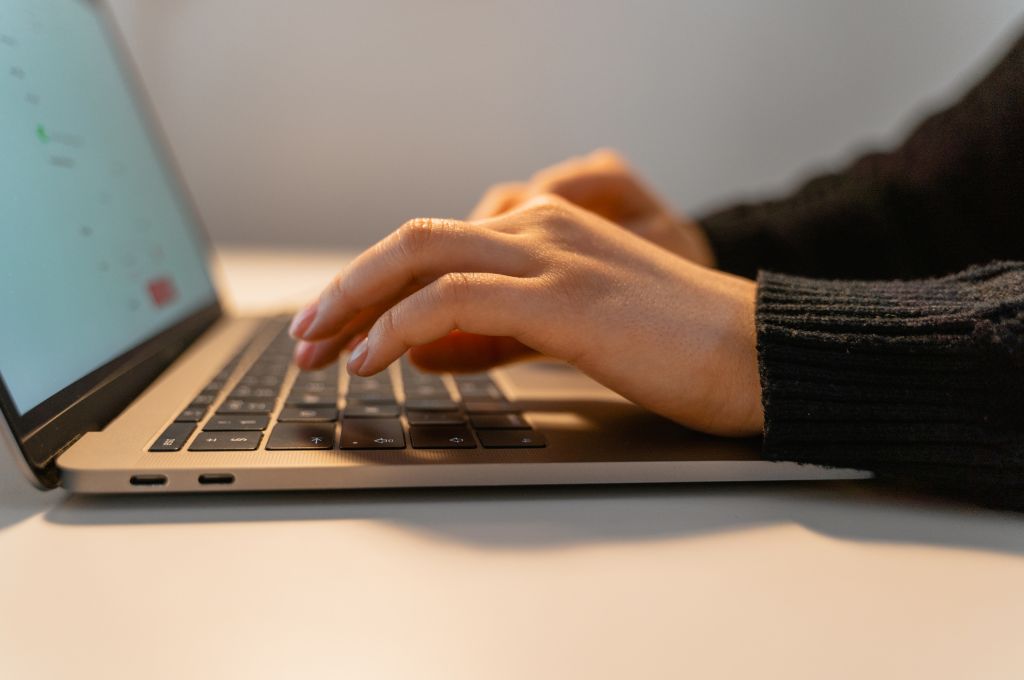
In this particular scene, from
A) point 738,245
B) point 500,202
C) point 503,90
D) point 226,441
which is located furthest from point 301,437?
point 503,90

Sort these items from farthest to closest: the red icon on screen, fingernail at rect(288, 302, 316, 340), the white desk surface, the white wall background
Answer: the white wall background → the red icon on screen → fingernail at rect(288, 302, 316, 340) → the white desk surface

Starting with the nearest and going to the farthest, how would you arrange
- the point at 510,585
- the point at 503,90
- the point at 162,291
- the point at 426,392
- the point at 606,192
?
the point at 510,585, the point at 426,392, the point at 162,291, the point at 606,192, the point at 503,90

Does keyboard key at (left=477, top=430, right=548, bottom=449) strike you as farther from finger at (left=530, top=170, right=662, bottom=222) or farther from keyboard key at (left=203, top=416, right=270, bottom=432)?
finger at (left=530, top=170, right=662, bottom=222)

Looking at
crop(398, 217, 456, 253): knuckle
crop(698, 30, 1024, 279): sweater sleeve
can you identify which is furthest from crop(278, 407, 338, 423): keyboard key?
crop(698, 30, 1024, 279): sweater sleeve

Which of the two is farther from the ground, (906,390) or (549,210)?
(549,210)

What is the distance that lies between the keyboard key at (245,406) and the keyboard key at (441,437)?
8cm

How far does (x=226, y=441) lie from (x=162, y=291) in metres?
0.32

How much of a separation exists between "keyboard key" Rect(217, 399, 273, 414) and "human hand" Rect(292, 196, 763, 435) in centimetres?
5

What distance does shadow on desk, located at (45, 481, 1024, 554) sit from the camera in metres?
0.33

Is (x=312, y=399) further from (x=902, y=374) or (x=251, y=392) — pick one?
(x=902, y=374)

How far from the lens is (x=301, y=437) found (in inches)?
14.8

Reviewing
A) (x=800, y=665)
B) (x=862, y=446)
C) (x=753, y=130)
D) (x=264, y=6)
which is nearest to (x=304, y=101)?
(x=264, y=6)

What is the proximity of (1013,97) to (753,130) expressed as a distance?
3.17 feet

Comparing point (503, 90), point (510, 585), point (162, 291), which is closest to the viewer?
point (510, 585)
